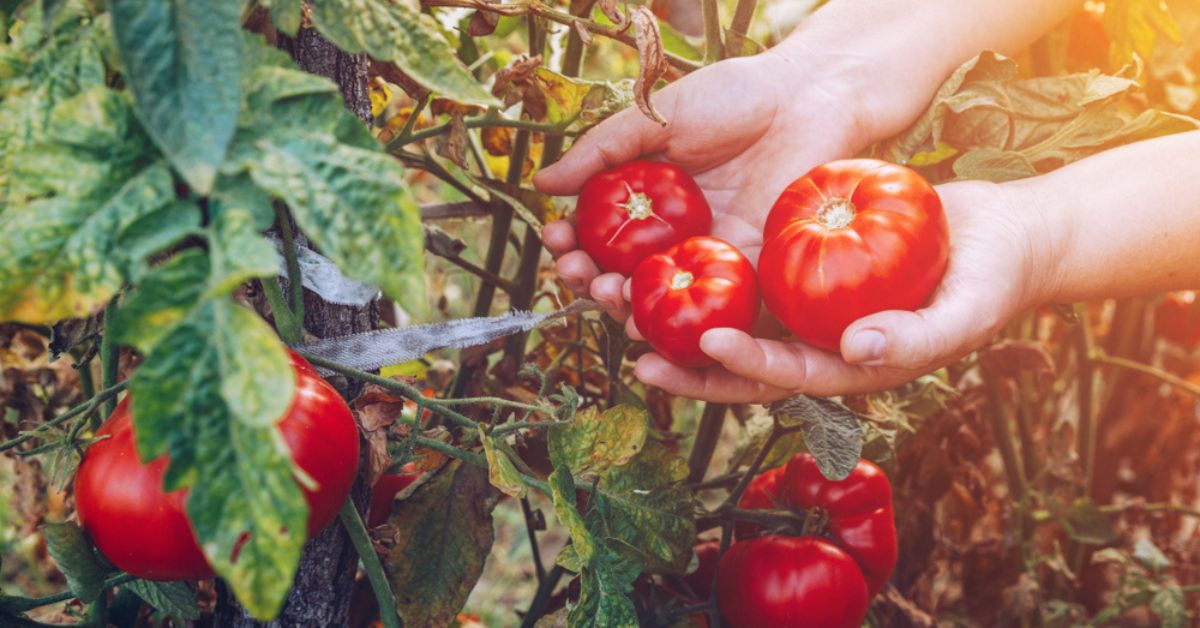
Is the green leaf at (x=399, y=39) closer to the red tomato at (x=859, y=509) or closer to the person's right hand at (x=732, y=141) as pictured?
the person's right hand at (x=732, y=141)

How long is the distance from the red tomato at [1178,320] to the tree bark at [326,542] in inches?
88.9

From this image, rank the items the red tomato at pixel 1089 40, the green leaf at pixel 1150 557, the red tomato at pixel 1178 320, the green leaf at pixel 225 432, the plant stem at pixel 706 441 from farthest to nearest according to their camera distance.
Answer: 1. the red tomato at pixel 1178 320
2. the red tomato at pixel 1089 40
3. the green leaf at pixel 1150 557
4. the plant stem at pixel 706 441
5. the green leaf at pixel 225 432

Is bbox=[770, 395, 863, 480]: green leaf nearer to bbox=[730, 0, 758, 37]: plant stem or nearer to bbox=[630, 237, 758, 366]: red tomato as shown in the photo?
bbox=[630, 237, 758, 366]: red tomato

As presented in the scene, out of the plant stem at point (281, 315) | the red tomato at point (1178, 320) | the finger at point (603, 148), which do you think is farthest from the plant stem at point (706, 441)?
the red tomato at point (1178, 320)

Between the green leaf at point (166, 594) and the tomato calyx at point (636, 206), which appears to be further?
the tomato calyx at point (636, 206)

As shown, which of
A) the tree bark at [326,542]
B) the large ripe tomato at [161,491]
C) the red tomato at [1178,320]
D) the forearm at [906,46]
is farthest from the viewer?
the red tomato at [1178,320]

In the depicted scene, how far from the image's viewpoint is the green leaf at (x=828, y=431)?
116cm

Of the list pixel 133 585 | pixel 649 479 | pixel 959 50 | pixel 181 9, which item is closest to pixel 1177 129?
pixel 959 50

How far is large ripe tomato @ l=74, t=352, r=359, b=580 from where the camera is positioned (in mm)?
757

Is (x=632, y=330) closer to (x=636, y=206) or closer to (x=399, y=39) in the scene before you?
(x=636, y=206)

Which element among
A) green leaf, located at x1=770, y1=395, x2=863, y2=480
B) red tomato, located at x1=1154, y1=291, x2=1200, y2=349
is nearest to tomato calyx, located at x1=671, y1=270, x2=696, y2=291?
green leaf, located at x1=770, y1=395, x2=863, y2=480

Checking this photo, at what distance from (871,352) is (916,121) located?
659mm

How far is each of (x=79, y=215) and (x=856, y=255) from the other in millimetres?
918

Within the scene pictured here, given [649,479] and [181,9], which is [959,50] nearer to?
[649,479]
